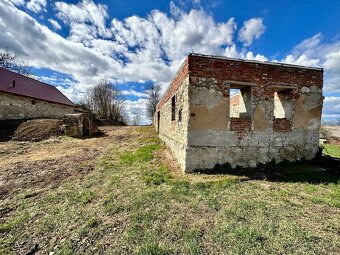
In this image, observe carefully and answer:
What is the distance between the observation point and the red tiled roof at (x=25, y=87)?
16.9m

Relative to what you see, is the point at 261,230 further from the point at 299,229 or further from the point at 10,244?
the point at 10,244

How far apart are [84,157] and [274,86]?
8.11 metres

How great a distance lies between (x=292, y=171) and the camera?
20.0ft

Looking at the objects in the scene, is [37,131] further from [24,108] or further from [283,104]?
[283,104]

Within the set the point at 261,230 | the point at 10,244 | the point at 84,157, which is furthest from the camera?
the point at 84,157

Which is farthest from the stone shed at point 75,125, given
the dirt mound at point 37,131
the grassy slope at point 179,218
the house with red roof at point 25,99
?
the grassy slope at point 179,218

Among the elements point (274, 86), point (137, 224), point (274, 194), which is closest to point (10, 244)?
point (137, 224)

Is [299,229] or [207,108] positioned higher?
[207,108]

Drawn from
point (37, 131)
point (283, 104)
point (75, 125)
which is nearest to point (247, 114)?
point (283, 104)

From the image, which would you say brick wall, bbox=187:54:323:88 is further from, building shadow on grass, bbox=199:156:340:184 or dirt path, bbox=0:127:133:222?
dirt path, bbox=0:127:133:222

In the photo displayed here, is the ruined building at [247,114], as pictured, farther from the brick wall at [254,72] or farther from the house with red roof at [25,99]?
the house with red roof at [25,99]

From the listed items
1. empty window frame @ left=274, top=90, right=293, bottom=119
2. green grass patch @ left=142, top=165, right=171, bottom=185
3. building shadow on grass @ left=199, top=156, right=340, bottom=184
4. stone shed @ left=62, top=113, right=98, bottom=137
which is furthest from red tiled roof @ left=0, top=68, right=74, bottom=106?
empty window frame @ left=274, top=90, right=293, bottom=119

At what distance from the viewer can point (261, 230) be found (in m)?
3.04

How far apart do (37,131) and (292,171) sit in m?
15.3
